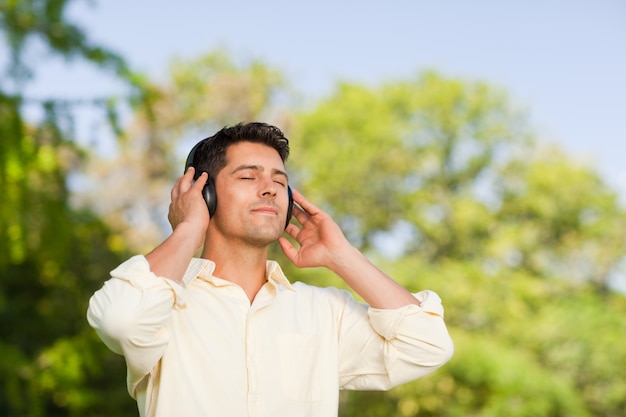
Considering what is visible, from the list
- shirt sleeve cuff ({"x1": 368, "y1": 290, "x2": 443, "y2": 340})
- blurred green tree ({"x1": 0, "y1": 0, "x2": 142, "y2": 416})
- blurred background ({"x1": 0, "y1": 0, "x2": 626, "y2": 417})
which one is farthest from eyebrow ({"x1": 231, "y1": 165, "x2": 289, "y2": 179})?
blurred background ({"x1": 0, "y1": 0, "x2": 626, "y2": 417})

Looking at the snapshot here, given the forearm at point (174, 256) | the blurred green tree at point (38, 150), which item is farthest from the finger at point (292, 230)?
the blurred green tree at point (38, 150)

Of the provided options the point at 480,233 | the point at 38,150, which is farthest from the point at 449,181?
the point at 38,150

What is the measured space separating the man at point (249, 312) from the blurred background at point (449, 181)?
6.69m

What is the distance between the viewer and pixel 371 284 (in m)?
1.90

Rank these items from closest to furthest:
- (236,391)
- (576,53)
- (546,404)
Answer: (236,391)
(546,404)
(576,53)

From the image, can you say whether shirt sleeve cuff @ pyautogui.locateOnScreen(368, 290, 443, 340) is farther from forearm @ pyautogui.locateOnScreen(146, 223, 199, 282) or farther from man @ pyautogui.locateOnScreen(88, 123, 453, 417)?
forearm @ pyautogui.locateOnScreen(146, 223, 199, 282)

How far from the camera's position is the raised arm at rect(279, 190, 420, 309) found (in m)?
1.89

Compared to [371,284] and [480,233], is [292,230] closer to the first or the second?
[371,284]

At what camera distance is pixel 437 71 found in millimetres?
17266

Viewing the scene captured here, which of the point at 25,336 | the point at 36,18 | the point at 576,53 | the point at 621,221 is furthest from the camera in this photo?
the point at 576,53

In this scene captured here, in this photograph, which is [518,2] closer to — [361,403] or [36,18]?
[361,403]

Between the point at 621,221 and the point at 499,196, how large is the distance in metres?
2.38

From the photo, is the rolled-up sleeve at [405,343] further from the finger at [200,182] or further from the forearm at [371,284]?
the finger at [200,182]

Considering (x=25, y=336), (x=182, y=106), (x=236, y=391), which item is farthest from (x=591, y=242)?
(x=236, y=391)
